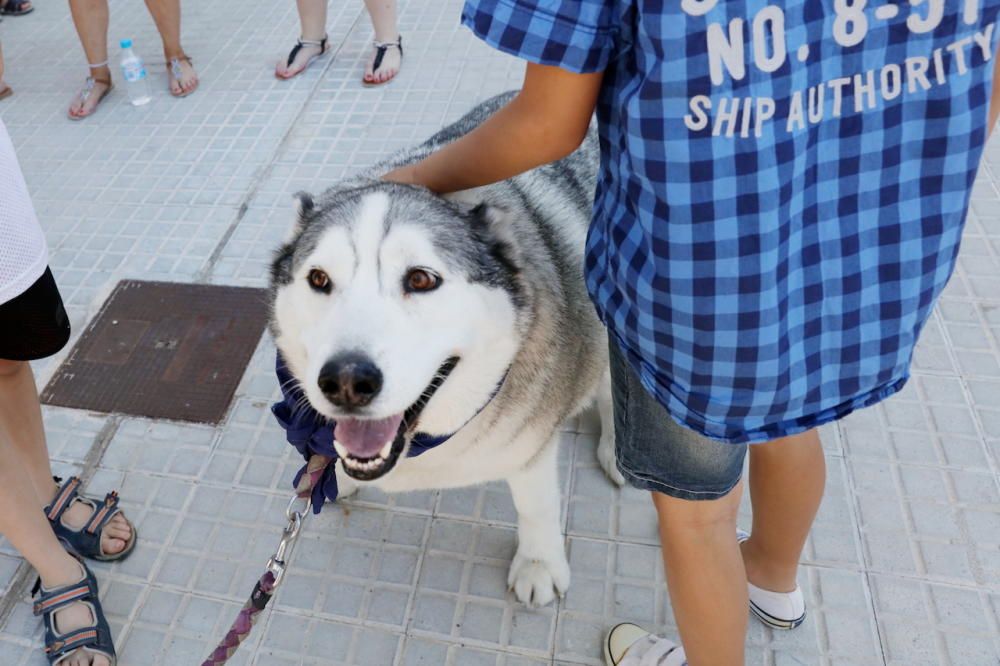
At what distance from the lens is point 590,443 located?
2.60m

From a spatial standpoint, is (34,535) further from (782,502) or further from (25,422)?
(782,502)

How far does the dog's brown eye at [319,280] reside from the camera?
1.59 m

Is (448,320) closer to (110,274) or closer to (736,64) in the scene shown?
(736,64)

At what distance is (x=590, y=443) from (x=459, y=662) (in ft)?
2.99

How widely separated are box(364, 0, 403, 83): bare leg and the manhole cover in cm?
200

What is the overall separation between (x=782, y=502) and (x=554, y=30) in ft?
4.41

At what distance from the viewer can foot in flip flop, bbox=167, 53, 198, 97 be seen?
4652mm

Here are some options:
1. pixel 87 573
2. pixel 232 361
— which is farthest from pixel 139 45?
pixel 87 573

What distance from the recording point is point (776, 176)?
98cm

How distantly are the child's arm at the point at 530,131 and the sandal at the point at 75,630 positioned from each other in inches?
68.1

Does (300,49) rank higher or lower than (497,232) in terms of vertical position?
lower

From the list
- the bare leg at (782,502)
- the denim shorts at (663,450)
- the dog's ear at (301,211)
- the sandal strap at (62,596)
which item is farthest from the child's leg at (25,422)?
the bare leg at (782,502)

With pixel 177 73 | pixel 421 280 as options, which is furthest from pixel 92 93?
pixel 421 280

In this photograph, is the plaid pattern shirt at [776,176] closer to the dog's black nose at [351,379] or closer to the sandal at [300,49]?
the dog's black nose at [351,379]
